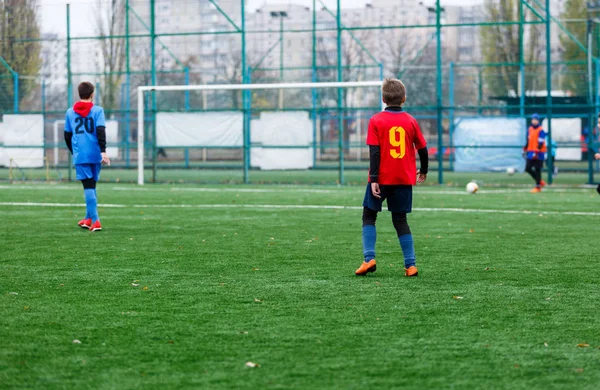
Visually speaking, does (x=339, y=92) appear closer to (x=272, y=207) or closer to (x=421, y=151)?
(x=272, y=207)

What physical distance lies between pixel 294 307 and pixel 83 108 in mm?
6323

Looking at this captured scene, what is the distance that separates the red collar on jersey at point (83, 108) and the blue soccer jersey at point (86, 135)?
3cm

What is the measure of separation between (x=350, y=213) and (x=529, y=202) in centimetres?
432

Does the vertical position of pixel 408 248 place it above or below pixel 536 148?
below

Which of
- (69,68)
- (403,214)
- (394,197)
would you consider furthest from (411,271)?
(69,68)

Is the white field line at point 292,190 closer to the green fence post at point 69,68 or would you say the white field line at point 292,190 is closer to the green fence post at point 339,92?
the green fence post at point 339,92

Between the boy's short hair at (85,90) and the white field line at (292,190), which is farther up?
the boy's short hair at (85,90)

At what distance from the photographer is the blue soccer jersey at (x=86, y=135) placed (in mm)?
11695

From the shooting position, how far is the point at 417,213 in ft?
47.6

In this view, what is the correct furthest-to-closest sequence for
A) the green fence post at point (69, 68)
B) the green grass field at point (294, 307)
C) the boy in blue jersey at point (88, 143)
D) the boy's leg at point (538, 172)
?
the green fence post at point (69, 68)
the boy's leg at point (538, 172)
the boy in blue jersey at point (88, 143)
the green grass field at point (294, 307)

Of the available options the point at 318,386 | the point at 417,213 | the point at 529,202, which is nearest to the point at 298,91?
the point at 529,202

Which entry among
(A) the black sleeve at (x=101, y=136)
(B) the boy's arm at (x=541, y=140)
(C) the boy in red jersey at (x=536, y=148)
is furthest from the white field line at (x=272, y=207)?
(B) the boy's arm at (x=541, y=140)

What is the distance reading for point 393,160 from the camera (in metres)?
7.52

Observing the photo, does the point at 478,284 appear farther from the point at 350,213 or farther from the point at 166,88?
the point at 166,88
